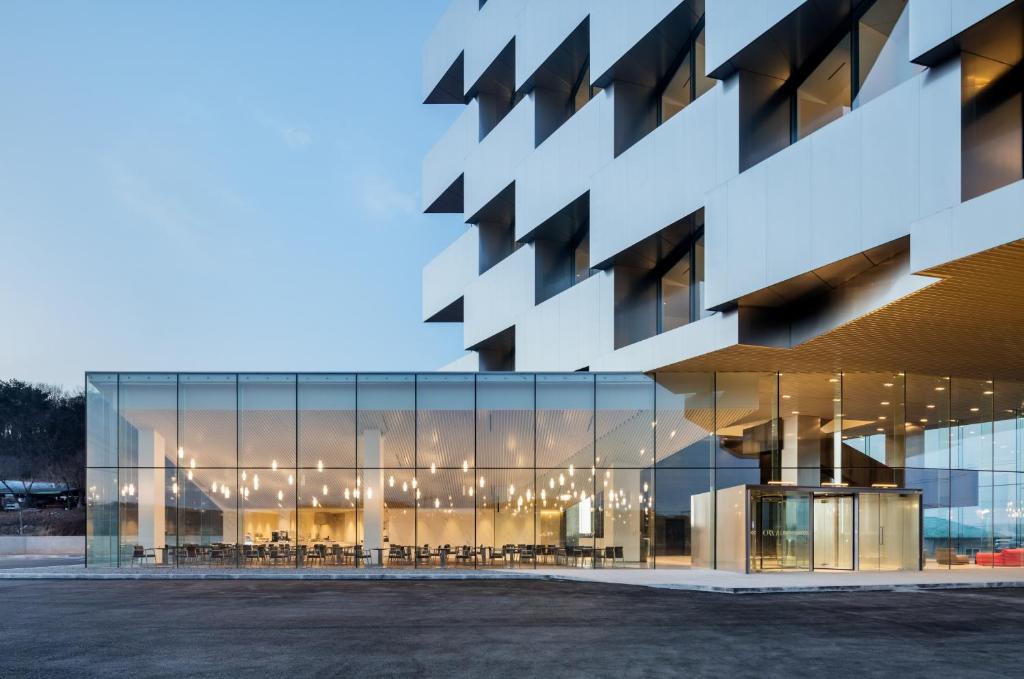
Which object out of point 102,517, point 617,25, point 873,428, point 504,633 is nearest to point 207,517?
point 102,517

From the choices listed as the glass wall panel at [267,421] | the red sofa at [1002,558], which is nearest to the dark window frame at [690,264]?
the red sofa at [1002,558]

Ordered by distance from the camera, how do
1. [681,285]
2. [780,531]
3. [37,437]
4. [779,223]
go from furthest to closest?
1. [37,437]
2. [681,285]
3. [780,531]
4. [779,223]

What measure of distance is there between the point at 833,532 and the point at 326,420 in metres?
15.8

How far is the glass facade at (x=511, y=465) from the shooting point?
31.1 meters

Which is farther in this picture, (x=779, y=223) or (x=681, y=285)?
(x=681, y=285)

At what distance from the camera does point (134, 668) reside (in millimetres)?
12484

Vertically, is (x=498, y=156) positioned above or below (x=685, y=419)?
above

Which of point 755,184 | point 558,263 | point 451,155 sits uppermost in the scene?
point 451,155

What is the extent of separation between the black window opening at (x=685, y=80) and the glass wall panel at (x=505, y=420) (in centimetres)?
985

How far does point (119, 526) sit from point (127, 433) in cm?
281

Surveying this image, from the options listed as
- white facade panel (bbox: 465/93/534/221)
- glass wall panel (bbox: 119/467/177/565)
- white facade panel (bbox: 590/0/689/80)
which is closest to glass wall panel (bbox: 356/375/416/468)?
glass wall panel (bbox: 119/467/177/565)

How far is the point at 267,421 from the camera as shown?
32.1 meters

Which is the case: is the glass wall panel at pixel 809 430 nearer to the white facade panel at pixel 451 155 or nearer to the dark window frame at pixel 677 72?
the dark window frame at pixel 677 72

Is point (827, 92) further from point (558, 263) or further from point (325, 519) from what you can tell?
point (325, 519)
